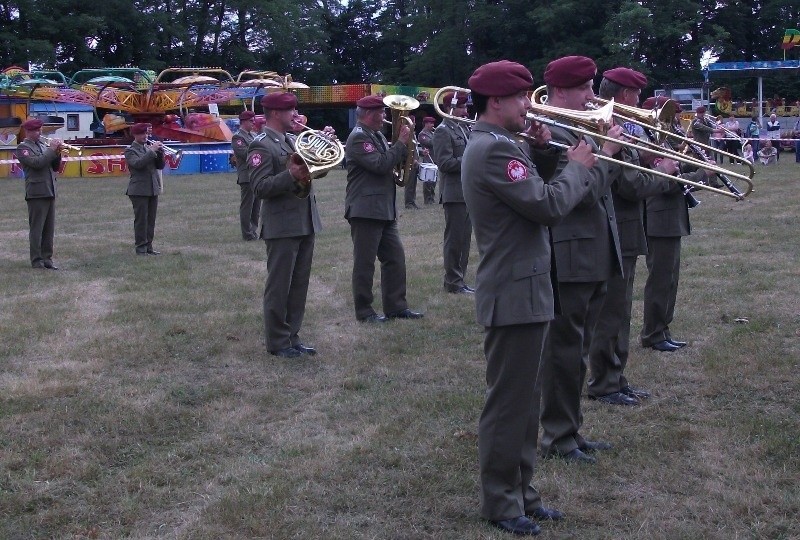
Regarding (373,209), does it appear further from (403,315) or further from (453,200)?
(453,200)

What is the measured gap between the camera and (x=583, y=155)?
4.32 m

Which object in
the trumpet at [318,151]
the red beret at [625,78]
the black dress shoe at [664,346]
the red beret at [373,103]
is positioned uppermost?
the red beret at [625,78]

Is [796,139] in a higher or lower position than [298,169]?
higher

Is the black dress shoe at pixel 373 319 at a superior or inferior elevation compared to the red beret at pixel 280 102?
inferior

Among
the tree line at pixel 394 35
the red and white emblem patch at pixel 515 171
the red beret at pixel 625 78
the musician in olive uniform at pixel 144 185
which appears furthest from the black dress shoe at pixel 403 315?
the tree line at pixel 394 35

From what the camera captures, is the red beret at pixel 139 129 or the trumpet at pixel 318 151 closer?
the trumpet at pixel 318 151

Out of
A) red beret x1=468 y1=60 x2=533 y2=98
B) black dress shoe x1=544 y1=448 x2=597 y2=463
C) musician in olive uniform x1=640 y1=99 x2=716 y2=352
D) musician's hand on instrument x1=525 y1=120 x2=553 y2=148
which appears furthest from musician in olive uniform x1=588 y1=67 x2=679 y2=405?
red beret x1=468 y1=60 x2=533 y2=98

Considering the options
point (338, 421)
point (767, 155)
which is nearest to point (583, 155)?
point (338, 421)

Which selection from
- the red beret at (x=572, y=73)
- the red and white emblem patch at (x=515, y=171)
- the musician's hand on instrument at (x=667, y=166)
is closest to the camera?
the red and white emblem patch at (x=515, y=171)

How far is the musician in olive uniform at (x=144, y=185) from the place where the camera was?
1430 centimetres

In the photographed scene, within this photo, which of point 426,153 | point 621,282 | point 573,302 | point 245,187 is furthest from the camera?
point 426,153

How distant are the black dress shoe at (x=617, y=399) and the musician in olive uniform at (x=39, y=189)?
8977mm

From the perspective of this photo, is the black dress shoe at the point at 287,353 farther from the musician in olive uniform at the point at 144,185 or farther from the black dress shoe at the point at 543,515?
the musician in olive uniform at the point at 144,185

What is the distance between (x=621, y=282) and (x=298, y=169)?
2.65 meters
